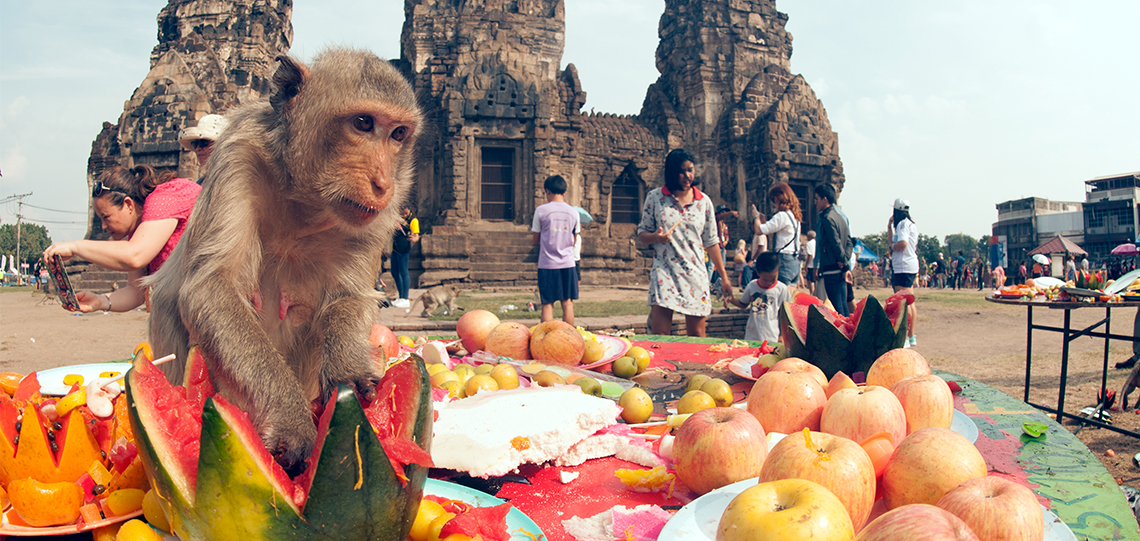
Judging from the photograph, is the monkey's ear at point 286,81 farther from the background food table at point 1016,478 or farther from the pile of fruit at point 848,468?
the pile of fruit at point 848,468

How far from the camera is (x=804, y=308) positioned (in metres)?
2.94

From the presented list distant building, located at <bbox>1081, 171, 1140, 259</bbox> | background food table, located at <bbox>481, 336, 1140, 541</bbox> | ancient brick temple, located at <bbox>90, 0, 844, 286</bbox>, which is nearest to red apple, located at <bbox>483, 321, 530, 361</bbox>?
background food table, located at <bbox>481, 336, 1140, 541</bbox>

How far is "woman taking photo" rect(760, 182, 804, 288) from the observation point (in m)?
7.07

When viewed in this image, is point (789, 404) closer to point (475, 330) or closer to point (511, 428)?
point (511, 428)

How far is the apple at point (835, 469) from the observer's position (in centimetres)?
125

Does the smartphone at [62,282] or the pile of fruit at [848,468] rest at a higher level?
the smartphone at [62,282]

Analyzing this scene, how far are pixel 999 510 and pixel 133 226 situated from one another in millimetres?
4069

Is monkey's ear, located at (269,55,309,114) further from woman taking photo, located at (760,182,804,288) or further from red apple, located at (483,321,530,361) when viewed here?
woman taking photo, located at (760,182,804,288)

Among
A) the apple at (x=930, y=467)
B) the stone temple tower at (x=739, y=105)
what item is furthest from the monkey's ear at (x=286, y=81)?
the stone temple tower at (x=739, y=105)

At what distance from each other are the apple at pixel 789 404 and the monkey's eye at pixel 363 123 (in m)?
1.39

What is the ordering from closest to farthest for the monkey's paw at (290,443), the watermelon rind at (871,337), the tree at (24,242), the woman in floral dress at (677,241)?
the monkey's paw at (290,443) → the watermelon rind at (871,337) → the woman in floral dress at (677,241) → the tree at (24,242)

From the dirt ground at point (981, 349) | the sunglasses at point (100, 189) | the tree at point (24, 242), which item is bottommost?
the dirt ground at point (981, 349)

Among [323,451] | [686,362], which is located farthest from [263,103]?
[686,362]

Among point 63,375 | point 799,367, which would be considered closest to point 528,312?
point 63,375
